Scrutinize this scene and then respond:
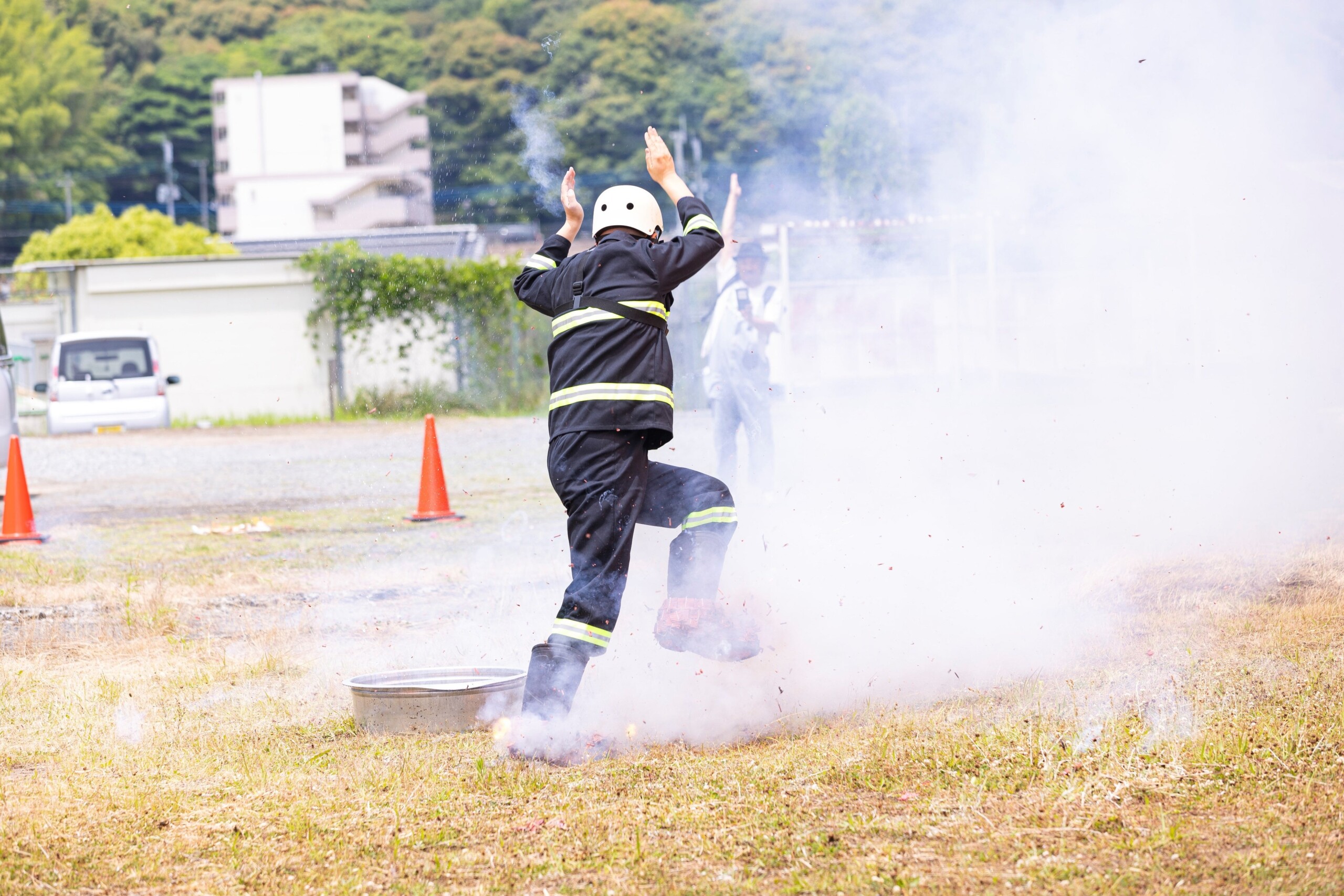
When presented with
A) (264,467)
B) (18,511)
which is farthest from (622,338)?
(264,467)

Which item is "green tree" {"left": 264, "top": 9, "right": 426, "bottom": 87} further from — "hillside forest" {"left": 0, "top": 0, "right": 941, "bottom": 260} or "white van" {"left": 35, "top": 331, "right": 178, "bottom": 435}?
"hillside forest" {"left": 0, "top": 0, "right": 941, "bottom": 260}

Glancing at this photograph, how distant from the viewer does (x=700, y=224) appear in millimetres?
4320

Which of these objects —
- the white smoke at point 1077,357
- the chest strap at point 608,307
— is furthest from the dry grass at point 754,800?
the chest strap at point 608,307

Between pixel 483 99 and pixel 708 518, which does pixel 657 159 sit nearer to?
pixel 708 518

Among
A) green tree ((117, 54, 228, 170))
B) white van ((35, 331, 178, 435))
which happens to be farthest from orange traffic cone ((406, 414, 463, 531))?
green tree ((117, 54, 228, 170))

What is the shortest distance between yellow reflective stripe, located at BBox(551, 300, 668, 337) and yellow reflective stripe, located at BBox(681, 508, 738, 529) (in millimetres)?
662

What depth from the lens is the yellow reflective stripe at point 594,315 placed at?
14.0 feet

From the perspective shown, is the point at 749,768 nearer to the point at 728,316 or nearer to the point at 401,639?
the point at 401,639

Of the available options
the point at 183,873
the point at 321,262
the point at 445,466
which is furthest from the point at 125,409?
the point at 183,873

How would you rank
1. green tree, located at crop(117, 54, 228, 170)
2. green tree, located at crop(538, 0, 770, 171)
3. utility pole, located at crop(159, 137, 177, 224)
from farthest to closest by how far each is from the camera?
green tree, located at crop(117, 54, 228, 170)
utility pole, located at crop(159, 137, 177, 224)
green tree, located at crop(538, 0, 770, 171)

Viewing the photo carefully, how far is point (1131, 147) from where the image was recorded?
22.9 feet

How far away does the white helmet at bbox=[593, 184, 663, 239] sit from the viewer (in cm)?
439

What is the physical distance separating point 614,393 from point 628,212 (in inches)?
25.3

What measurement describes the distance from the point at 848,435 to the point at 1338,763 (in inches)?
203
